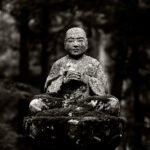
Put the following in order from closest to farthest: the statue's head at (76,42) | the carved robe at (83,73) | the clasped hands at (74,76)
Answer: the clasped hands at (74,76) → the carved robe at (83,73) → the statue's head at (76,42)

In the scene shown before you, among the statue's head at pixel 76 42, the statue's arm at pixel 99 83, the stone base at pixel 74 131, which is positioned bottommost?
the stone base at pixel 74 131

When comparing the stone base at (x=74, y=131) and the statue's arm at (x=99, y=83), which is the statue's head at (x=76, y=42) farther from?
the stone base at (x=74, y=131)

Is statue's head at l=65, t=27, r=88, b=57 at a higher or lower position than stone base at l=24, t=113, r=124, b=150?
higher

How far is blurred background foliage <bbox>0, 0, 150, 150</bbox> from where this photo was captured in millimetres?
20234

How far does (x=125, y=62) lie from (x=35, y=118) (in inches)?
390

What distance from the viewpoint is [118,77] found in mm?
20000

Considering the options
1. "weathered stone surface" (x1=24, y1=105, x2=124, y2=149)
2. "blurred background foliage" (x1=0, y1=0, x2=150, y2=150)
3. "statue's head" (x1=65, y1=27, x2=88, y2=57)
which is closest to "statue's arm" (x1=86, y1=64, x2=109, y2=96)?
"statue's head" (x1=65, y1=27, x2=88, y2=57)

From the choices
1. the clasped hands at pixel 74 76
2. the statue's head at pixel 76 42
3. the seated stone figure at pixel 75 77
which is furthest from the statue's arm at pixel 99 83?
the statue's head at pixel 76 42

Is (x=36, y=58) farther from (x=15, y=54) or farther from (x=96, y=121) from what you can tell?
(x=96, y=121)

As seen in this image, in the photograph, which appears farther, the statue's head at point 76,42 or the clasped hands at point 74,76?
the statue's head at point 76,42

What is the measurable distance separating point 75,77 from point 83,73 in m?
0.27

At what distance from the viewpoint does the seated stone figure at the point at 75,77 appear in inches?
454

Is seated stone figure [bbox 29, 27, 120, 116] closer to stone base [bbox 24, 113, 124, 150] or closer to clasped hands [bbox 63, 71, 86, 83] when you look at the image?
clasped hands [bbox 63, 71, 86, 83]

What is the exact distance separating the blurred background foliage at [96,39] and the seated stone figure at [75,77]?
7203 millimetres
